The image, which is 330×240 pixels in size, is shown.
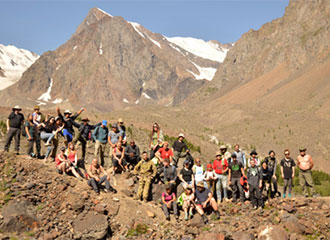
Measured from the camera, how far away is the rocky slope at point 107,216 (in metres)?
10.9

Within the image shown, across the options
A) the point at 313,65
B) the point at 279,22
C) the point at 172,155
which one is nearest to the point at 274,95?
the point at 313,65

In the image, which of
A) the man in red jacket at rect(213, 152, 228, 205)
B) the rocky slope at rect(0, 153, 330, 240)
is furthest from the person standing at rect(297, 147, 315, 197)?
the man in red jacket at rect(213, 152, 228, 205)

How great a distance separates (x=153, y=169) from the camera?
12836 millimetres

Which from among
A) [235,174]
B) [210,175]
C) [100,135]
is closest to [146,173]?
[210,175]

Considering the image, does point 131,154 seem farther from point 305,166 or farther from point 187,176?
point 305,166

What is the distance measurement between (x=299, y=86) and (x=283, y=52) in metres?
23.9

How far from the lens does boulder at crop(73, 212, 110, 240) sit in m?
10.9

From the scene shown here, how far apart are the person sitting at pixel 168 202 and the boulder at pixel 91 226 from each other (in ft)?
6.88

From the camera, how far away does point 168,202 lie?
12.1m

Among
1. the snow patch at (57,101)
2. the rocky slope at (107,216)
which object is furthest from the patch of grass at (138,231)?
the snow patch at (57,101)

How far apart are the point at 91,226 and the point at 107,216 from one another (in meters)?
0.73

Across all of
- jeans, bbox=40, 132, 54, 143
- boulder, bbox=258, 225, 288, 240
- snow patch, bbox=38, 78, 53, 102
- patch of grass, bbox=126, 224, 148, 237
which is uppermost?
snow patch, bbox=38, 78, 53, 102

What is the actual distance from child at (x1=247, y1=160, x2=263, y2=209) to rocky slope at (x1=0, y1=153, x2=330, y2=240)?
0.34 m

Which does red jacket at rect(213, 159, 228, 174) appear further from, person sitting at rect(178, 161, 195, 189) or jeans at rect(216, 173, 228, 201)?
person sitting at rect(178, 161, 195, 189)
